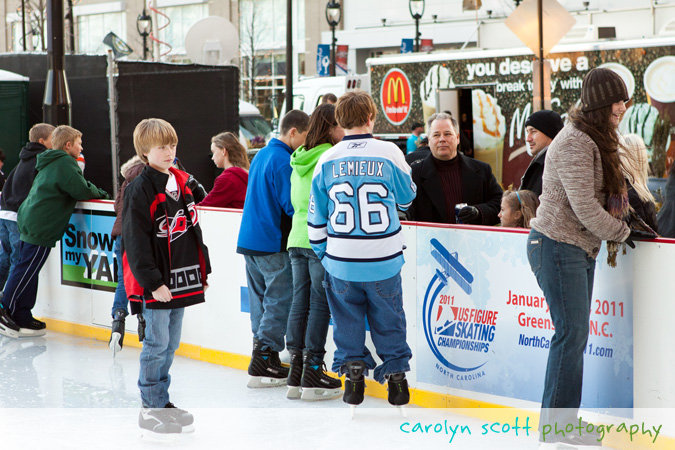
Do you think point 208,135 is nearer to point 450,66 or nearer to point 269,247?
point 450,66

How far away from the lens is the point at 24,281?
777cm

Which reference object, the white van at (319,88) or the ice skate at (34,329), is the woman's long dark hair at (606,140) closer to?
the ice skate at (34,329)

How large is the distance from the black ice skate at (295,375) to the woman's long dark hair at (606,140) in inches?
95.4

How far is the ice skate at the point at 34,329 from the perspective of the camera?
7891mm

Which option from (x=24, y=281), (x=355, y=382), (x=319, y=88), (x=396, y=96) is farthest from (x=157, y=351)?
(x=319, y=88)

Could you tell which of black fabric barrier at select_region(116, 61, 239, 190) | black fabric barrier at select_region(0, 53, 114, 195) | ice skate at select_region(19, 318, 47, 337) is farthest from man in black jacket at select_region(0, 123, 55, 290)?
black fabric barrier at select_region(0, 53, 114, 195)

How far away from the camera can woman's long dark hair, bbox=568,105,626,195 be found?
13.8 ft

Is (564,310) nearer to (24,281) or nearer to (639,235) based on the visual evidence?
(639,235)

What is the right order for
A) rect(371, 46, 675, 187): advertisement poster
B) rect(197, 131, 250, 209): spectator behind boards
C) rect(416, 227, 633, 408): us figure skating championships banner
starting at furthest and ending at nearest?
rect(371, 46, 675, 187): advertisement poster < rect(197, 131, 250, 209): spectator behind boards < rect(416, 227, 633, 408): us figure skating championships banner

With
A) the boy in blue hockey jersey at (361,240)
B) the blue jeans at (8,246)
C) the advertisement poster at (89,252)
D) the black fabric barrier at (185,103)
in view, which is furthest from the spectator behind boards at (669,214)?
the black fabric barrier at (185,103)

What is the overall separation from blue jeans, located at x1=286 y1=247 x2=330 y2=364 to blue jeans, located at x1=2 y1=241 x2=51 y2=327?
3054 millimetres

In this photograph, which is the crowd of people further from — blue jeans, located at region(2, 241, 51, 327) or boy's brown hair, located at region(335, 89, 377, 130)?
blue jeans, located at region(2, 241, 51, 327)

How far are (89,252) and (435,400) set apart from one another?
3788 millimetres

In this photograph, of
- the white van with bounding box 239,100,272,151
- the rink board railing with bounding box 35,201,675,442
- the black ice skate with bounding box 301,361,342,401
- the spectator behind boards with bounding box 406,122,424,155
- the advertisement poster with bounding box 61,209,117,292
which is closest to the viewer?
the rink board railing with bounding box 35,201,675,442
